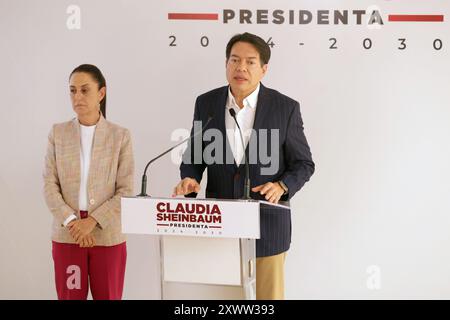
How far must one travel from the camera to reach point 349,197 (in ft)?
10.6

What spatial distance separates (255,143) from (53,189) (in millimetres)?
1111

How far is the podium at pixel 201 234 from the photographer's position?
2.33m

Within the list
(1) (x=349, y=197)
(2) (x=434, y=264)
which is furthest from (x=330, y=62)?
(2) (x=434, y=264)

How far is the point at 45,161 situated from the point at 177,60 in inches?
35.9

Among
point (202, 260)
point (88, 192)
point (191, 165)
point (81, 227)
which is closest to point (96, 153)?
point (88, 192)

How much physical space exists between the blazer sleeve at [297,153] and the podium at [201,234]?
1.48 ft

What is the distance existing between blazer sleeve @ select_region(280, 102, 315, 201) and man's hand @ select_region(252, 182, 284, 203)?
20cm

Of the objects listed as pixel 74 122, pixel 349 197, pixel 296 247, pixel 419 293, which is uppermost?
pixel 74 122

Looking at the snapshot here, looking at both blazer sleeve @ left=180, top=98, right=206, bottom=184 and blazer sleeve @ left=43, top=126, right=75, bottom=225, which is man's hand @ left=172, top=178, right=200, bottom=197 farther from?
blazer sleeve @ left=43, top=126, right=75, bottom=225

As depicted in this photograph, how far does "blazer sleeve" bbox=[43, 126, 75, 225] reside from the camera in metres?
3.06

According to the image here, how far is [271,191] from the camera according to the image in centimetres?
251

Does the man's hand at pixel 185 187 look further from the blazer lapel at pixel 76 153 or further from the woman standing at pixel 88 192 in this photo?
the blazer lapel at pixel 76 153

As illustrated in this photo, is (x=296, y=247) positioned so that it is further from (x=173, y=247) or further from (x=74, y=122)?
(x=74, y=122)

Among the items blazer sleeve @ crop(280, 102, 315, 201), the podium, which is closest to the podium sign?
the podium
